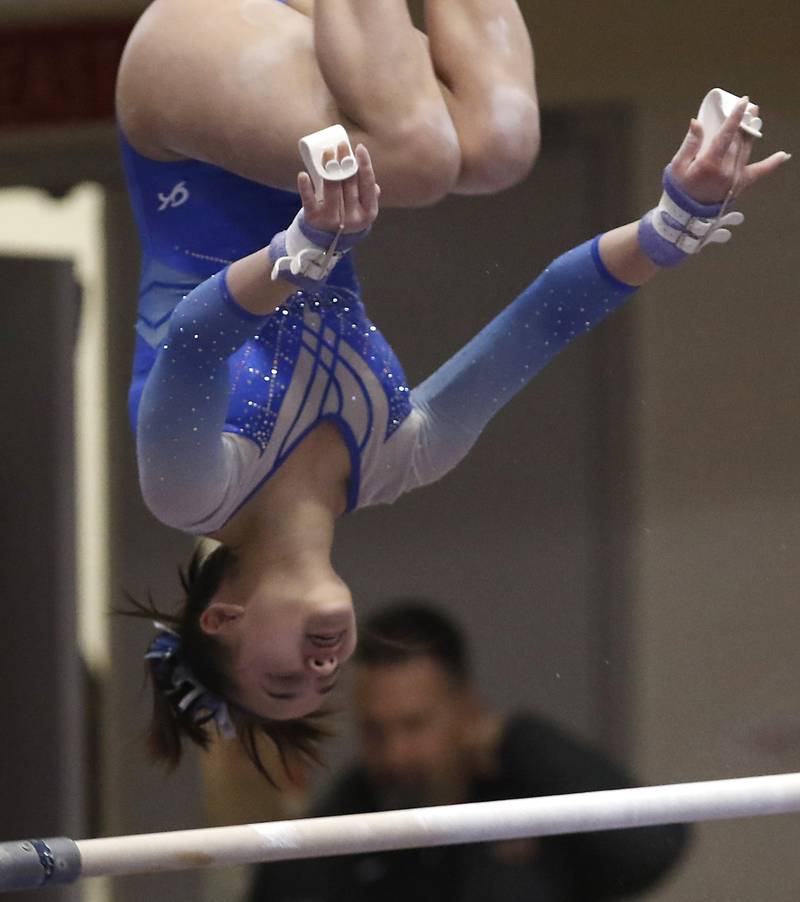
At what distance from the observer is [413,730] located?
2.14 m

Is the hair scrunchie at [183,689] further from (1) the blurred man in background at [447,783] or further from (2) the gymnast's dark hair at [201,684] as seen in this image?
(1) the blurred man in background at [447,783]

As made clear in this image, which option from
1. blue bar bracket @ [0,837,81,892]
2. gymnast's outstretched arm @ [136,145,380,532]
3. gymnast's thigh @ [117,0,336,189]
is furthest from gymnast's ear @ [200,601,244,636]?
gymnast's thigh @ [117,0,336,189]

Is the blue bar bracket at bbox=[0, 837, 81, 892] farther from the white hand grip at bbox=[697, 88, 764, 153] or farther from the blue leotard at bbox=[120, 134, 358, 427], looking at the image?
the white hand grip at bbox=[697, 88, 764, 153]

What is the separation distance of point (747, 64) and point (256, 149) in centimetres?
104

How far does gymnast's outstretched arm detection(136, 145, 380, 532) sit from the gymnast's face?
→ 0.33 feet

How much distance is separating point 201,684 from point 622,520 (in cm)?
95

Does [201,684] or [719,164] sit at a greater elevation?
[719,164]

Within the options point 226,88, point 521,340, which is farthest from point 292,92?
point 521,340

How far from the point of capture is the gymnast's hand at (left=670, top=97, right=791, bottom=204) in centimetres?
109

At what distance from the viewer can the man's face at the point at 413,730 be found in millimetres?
2082

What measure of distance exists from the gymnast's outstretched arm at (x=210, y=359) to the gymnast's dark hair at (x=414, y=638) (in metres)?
0.90

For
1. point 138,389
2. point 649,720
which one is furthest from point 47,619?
point 138,389

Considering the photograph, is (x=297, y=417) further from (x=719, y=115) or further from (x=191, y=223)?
(x=719, y=115)

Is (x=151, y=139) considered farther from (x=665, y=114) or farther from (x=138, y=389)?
(x=665, y=114)
